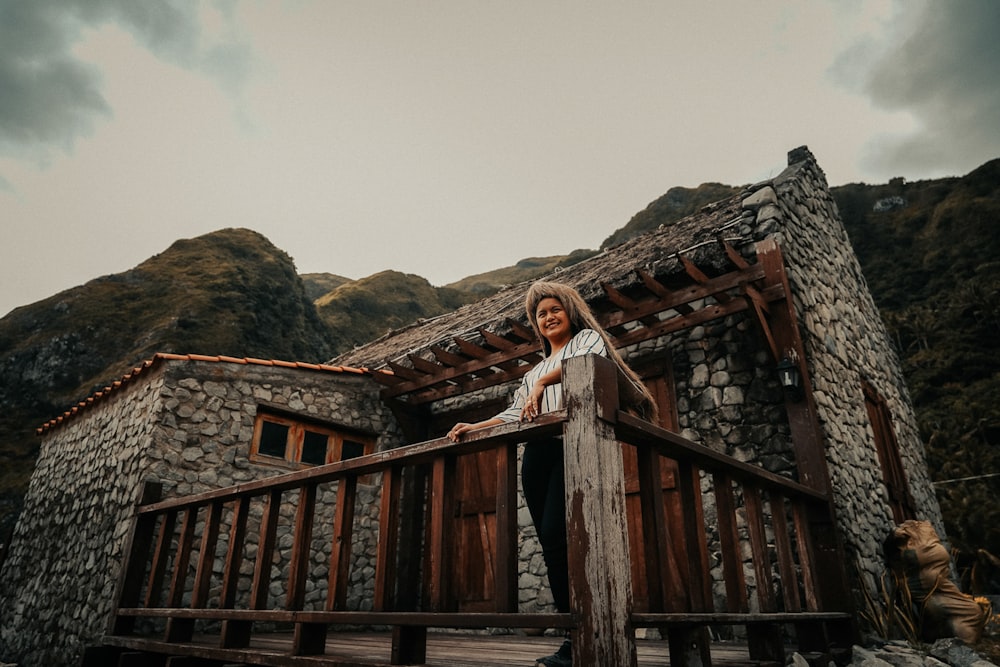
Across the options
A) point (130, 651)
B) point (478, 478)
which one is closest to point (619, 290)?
point (478, 478)

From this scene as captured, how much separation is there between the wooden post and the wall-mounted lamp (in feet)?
11.0

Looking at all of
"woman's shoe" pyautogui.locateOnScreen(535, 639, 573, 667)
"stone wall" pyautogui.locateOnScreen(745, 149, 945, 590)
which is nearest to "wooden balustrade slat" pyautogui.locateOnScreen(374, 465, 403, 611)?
"woman's shoe" pyautogui.locateOnScreen(535, 639, 573, 667)

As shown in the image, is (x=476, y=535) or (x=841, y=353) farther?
(x=476, y=535)

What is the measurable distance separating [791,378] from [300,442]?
5519 millimetres

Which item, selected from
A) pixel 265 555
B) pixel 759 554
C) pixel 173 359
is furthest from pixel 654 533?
pixel 173 359

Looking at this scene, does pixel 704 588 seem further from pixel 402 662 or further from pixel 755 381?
pixel 755 381

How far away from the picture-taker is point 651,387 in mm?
5922

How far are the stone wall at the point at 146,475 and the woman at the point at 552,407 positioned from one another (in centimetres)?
490

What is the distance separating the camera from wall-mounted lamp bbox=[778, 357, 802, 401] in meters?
4.73

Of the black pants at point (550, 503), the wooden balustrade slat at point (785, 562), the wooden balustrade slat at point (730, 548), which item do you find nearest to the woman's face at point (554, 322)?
the black pants at point (550, 503)

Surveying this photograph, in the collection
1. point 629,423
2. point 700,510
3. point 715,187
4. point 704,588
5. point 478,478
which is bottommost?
point 704,588

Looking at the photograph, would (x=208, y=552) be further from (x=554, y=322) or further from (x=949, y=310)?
(x=949, y=310)

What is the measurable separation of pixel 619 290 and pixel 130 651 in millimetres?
4626

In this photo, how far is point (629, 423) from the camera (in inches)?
77.6
